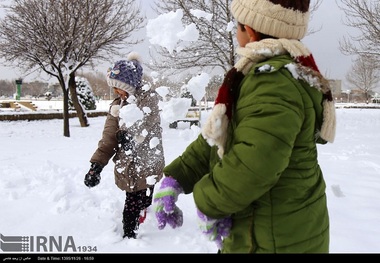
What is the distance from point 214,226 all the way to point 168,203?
0.72 ft

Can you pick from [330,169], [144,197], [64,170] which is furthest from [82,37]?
[144,197]

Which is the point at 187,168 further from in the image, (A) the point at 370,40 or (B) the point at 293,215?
(A) the point at 370,40

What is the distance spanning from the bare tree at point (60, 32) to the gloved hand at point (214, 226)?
494 inches

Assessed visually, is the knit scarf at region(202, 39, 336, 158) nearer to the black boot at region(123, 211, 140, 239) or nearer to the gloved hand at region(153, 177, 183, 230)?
the gloved hand at region(153, 177, 183, 230)

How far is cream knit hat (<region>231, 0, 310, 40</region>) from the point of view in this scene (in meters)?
1.32

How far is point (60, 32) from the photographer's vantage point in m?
13.6

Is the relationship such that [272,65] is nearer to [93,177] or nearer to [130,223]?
[93,177]

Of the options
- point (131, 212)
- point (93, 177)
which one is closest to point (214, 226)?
point (93, 177)

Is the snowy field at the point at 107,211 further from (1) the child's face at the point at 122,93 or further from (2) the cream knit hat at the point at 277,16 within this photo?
(2) the cream knit hat at the point at 277,16

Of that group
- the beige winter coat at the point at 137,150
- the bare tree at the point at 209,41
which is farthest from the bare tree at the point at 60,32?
the beige winter coat at the point at 137,150

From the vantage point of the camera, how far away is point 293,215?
1.29 metres

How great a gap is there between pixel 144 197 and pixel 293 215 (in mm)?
2307

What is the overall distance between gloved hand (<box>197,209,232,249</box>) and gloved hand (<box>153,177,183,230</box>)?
0.17 meters

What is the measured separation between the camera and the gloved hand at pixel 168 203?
58.8 inches
